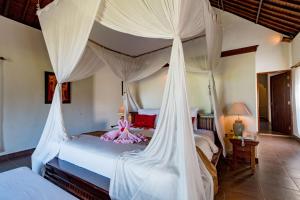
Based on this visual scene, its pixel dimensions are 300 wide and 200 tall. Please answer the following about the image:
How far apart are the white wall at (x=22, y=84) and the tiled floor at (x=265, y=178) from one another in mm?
520

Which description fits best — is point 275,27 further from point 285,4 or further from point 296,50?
point 285,4

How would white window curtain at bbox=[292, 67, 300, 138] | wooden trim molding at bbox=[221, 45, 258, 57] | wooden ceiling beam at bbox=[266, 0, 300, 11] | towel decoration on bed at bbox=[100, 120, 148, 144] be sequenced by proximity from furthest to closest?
white window curtain at bbox=[292, 67, 300, 138], wooden trim molding at bbox=[221, 45, 258, 57], wooden ceiling beam at bbox=[266, 0, 300, 11], towel decoration on bed at bbox=[100, 120, 148, 144]

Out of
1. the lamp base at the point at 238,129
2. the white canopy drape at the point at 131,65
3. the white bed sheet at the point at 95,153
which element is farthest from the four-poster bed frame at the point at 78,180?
the white canopy drape at the point at 131,65

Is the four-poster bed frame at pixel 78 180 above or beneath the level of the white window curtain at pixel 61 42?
beneath

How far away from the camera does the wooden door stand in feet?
18.1

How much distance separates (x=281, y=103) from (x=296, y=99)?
3.37 ft

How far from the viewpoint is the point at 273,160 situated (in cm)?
341

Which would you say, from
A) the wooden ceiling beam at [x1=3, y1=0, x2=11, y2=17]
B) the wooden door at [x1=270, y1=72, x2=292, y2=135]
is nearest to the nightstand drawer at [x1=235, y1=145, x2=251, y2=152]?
the wooden door at [x1=270, y1=72, x2=292, y2=135]

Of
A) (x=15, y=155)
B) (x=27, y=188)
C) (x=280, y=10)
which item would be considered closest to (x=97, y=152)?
(x=27, y=188)

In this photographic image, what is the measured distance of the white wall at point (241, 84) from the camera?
138 inches

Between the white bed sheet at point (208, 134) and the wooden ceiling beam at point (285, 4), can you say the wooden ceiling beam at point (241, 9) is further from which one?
the white bed sheet at point (208, 134)

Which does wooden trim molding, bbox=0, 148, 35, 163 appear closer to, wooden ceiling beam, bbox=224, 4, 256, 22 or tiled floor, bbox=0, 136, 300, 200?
tiled floor, bbox=0, 136, 300, 200

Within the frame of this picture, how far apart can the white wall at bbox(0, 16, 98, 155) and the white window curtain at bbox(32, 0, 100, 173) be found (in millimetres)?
1518

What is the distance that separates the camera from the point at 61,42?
2398 millimetres
